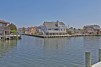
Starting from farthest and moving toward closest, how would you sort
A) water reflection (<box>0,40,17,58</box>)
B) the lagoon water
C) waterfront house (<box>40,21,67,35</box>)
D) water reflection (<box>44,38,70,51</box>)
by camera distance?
waterfront house (<box>40,21,67,35</box>), water reflection (<box>44,38,70,51</box>), water reflection (<box>0,40,17,58</box>), the lagoon water

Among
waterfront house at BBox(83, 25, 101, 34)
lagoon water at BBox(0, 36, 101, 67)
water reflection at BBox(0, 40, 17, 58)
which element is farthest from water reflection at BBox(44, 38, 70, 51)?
waterfront house at BBox(83, 25, 101, 34)

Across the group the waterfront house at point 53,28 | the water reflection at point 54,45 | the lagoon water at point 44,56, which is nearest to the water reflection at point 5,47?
the lagoon water at point 44,56

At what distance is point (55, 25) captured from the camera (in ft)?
354

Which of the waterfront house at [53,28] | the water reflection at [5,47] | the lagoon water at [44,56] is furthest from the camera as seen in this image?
the waterfront house at [53,28]

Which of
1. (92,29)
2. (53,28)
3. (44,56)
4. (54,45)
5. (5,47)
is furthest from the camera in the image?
(92,29)

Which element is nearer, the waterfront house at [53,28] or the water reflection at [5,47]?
the water reflection at [5,47]

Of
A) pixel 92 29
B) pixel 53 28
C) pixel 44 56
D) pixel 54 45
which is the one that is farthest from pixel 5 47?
pixel 92 29

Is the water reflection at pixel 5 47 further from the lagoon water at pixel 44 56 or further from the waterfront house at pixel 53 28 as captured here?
the waterfront house at pixel 53 28

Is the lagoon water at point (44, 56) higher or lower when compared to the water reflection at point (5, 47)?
lower

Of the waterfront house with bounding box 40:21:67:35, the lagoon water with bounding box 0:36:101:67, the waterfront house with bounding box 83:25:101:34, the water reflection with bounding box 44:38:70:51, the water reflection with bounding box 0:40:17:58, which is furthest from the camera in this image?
the waterfront house with bounding box 83:25:101:34

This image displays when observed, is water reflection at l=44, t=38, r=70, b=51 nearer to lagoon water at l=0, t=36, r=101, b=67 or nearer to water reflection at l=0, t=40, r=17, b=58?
lagoon water at l=0, t=36, r=101, b=67

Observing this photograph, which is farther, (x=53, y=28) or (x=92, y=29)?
(x=92, y=29)

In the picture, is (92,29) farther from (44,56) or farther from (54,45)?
(44,56)

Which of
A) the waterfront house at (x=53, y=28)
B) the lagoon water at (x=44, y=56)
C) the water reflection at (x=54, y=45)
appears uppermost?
the waterfront house at (x=53, y=28)
